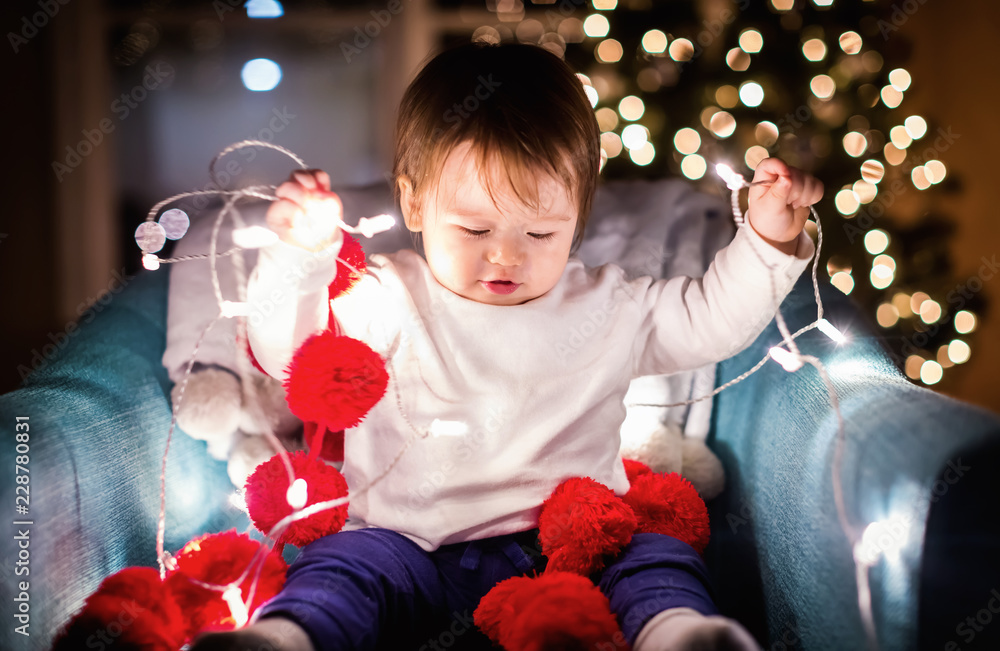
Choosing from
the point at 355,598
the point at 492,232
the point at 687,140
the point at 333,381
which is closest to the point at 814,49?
the point at 687,140

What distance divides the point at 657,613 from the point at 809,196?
547 mm

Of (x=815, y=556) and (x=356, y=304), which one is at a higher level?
(x=356, y=304)

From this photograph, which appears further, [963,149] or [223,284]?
[963,149]

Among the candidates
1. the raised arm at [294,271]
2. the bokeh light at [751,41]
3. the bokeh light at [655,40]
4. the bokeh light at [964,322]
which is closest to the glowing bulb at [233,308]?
the raised arm at [294,271]

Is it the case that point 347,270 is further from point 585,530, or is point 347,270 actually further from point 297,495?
point 585,530

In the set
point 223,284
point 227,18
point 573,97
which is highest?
point 227,18

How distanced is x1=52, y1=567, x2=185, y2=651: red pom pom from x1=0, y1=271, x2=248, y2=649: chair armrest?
0.08 m

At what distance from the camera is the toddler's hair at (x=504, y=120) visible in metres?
0.91

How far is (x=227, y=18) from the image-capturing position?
7.79ft

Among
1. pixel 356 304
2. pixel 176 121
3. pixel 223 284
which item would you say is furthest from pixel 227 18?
pixel 356 304

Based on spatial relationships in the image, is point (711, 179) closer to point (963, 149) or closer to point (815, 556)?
point (963, 149)

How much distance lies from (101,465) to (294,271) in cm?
37

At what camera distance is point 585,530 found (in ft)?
2.85

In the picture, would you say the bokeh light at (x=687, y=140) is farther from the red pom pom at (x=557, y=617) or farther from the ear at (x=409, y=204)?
the red pom pom at (x=557, y=617)
